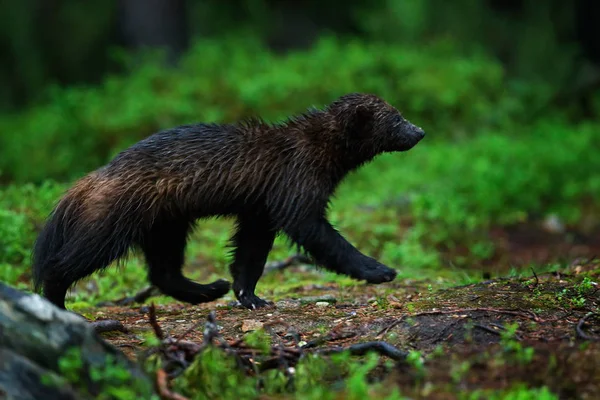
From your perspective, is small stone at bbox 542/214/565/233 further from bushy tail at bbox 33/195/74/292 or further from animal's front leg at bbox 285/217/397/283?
bushy tail at bbox 33/195/74/292

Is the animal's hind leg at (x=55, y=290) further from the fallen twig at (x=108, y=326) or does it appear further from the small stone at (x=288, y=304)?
the small stone at (x=288, y=304)

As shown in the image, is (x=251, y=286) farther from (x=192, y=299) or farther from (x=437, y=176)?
(x=437, y=176)

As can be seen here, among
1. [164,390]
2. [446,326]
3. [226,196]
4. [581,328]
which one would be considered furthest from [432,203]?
[164,390]

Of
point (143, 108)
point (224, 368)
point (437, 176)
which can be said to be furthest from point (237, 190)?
point (143, 108)

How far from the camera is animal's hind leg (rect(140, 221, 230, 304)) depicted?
22.8 ft

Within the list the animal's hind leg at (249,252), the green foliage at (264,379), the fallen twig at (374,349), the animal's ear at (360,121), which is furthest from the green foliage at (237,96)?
the green foliage at (264,379)

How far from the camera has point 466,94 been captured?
15602 mm

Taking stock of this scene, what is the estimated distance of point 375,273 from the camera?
636cm

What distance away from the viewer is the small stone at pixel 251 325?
18.8ft

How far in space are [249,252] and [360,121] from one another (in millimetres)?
1313

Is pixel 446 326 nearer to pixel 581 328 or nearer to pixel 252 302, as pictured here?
pixel 581 328

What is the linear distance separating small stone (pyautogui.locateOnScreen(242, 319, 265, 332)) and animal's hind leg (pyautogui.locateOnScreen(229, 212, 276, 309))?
2.85 ft

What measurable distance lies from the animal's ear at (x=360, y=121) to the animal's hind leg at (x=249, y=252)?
96 cm

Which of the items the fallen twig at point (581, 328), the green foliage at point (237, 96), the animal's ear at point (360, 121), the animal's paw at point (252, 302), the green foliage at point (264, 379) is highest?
the green foliage at point (237, 96)
